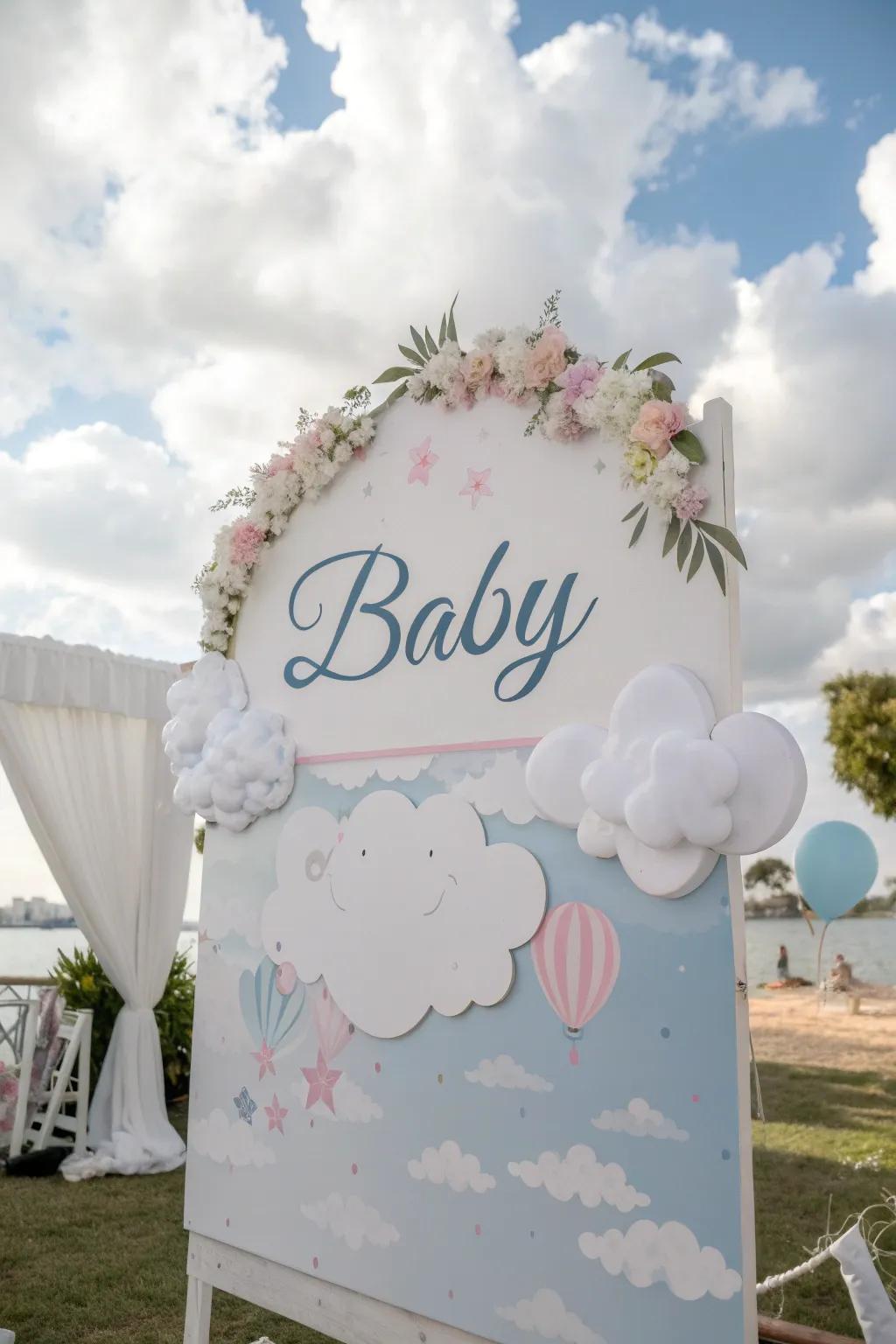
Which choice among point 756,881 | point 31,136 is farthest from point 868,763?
point 31,136

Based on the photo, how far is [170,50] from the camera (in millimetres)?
3277

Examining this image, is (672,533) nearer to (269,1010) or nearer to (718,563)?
(718,563)

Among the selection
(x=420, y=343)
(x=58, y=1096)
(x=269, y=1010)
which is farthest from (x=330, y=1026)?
(x=58, y=1096)

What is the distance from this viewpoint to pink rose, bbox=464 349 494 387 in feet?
7.36

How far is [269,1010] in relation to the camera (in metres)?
2.55

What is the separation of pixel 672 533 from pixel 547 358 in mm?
505

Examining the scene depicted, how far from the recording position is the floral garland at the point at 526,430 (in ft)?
6.20

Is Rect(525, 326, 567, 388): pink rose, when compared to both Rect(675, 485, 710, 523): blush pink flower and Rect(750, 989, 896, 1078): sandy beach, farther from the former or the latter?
Rect(750, 989, 896, 1078): sandy beach

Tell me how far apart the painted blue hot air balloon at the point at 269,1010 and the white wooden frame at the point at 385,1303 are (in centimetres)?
51

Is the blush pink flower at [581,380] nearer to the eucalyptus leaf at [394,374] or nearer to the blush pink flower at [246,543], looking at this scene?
the eucalyptus leaf at [394,374]

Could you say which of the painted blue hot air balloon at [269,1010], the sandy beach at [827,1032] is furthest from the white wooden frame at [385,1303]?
the sandy beach at [827,1032]

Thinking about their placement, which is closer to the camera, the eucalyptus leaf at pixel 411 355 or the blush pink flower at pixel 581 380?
the blush pink flower at pixel 581 380

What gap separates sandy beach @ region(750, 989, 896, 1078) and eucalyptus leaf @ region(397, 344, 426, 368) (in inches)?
255

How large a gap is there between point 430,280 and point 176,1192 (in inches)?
160
